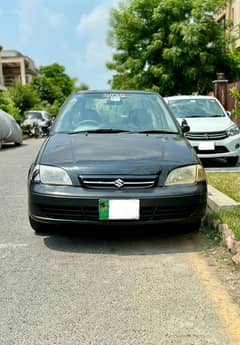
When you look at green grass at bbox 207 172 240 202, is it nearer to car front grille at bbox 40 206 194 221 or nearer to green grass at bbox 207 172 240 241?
green grass at bbox 207 172 240 241

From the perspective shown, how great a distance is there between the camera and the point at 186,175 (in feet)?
13.2

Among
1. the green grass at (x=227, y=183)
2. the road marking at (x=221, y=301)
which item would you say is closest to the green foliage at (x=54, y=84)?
the green grass at (x=227, y=183)

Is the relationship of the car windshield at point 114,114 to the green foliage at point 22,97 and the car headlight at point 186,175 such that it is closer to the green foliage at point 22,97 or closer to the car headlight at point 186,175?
the car headlight at point 186,175

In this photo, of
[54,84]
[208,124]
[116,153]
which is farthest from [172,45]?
[54,84]

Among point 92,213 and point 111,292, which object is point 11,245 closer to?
point 92,213

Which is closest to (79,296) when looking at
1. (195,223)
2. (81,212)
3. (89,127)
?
(81,212)

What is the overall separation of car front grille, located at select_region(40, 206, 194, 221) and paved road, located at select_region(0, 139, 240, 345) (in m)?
0.37

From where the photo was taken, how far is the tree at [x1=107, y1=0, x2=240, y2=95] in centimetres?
1723

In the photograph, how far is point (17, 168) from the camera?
1013 cm

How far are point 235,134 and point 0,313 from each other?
6926 mm

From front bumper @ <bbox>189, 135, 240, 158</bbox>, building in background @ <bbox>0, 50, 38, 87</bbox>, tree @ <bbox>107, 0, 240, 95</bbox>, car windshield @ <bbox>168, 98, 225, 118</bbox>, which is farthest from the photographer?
building in background @ <bbox>0, 50, 38, 87</bbox>

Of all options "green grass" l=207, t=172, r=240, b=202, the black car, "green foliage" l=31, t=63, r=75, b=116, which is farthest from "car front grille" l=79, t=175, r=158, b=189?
"green foliage" l=31, t=63, r=75, b=116

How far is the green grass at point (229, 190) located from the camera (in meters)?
4.26

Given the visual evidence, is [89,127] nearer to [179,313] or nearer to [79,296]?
[79,296]
